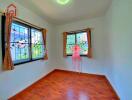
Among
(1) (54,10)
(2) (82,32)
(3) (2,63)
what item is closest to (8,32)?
(3) (2,63)

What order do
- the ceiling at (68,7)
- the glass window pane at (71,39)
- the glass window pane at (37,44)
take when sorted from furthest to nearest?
the glass window pane at (71,39) < the glass window pane at (37,44) < the ceiling at (68,7)

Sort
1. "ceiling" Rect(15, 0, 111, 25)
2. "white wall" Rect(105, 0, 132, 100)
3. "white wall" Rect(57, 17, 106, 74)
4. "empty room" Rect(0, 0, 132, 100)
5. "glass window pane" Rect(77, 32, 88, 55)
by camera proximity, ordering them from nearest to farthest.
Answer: "white wall" Rect(105, 0, 132, 100) → "empty room" Rect(0, 0, 132, 100) → "ceiling" Rect(15, 0, 111, 25) → "white wall" Rect(57, 17, 106, 74) → "glass window pane" Rect(77, 32, 88, 55)

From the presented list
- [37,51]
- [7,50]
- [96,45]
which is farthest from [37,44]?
[96,45]

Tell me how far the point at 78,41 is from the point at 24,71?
262 cm

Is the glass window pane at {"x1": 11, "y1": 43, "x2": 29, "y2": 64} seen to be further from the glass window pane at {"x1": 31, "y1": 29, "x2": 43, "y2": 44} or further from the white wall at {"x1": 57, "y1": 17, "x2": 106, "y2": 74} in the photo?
the white wall at {"x1": 57, "y1": 17, "x2": 106, "y2": 74}

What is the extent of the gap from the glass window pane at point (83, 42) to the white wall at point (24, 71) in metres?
1.32

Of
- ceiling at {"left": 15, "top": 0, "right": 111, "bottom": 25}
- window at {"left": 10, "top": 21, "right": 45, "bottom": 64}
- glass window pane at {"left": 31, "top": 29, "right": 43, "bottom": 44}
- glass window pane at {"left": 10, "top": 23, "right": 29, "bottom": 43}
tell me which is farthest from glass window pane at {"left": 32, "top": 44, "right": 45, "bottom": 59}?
ceiling at {"left": 15, "top": 0, "right": 111, "bottom": 25}

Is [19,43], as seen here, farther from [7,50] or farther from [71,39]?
[71,39]

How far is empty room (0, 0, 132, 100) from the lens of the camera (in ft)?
7.16

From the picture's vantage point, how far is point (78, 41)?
4.55 m

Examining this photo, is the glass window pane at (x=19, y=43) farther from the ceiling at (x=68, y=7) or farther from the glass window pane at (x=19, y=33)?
the ceiling at (x=68, y=7)

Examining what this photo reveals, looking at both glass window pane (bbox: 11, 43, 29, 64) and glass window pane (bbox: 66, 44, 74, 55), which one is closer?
glass window pane (bbox: 11, 43, 29, 64)

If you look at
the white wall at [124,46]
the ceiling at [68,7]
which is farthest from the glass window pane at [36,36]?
the white wall at [124,46]

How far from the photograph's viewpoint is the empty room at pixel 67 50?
2.18m
